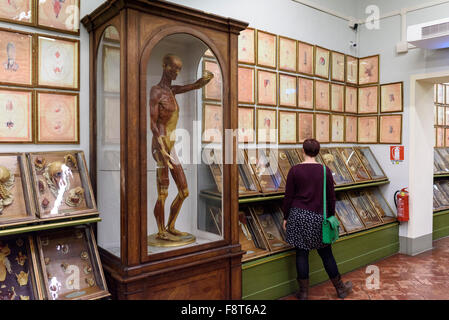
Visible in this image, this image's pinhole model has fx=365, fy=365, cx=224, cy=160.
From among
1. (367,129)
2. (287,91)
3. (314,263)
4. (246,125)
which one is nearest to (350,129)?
(367,129)

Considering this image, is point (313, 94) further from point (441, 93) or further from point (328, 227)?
point (441, 93)

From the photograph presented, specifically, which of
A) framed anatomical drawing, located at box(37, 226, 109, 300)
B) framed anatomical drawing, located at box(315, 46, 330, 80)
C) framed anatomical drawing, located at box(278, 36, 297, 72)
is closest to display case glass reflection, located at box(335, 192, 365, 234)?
framed anatomical drawing, located at box(315, 46, 330, 80)

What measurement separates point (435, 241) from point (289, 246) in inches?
144

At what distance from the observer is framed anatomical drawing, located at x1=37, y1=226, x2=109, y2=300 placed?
249 cm

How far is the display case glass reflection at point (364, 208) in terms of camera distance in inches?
206

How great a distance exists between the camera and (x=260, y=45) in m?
4.49

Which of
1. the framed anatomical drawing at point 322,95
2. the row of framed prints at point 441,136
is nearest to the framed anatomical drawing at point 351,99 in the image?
the framed anatomical drawing at point 322,95

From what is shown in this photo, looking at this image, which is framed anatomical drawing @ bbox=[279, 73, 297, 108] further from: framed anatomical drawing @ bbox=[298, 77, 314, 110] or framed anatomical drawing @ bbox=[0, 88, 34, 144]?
framed anatomical drawing @ bbox=[0, 88, 34, 144]

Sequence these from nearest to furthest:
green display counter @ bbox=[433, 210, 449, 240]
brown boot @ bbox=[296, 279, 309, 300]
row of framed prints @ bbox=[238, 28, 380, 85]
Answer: brown boot @ bbox=[296, 279, 309, 300], row of framed prints @ bbox=[238, 28, 380, 85], green display counter @ bbox=[433, 210, 449, 240]

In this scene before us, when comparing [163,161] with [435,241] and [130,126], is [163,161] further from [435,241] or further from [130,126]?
[435,241]

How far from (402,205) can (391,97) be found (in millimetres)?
1658

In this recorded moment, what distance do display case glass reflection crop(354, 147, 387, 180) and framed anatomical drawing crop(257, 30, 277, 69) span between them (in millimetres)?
2187

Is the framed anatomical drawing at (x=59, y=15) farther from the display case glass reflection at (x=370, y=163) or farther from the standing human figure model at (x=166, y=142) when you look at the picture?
the display case glass reflection at (x=370, y=163)

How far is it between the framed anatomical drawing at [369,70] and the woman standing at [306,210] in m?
2.89
